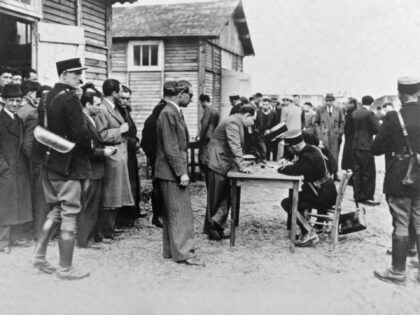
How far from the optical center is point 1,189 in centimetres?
521

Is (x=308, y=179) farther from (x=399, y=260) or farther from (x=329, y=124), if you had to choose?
(x=329, y=124)

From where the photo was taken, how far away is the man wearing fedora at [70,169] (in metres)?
4.32

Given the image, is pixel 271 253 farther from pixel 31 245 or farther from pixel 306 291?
pixel 31 245

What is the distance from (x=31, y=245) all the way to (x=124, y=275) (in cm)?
158

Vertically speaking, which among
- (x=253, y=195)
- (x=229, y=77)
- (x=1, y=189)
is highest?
(x=229, y=77)

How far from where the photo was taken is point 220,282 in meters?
4.51

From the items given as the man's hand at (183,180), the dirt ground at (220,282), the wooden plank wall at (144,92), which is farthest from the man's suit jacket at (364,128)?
the wooden plank wall at (144,92)

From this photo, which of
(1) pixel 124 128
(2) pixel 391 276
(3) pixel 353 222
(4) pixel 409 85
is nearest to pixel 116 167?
(1) pixel 124 128

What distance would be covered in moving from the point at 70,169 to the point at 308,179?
306 cm

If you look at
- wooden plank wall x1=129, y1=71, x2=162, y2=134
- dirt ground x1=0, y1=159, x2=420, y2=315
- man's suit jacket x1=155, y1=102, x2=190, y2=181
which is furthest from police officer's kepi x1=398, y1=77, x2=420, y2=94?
wooden plank wall x1=129, y1=71, x2=162, y2=134

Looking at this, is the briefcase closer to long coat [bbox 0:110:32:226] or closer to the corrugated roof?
long coat [bbox 0:110:32:226]

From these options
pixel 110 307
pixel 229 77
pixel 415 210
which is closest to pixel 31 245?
pixel 110 307

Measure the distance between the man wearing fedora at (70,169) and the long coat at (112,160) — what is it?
3.87ft

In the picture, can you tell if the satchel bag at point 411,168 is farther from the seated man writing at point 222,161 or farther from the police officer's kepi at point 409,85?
the seated man writing at point 222,161
